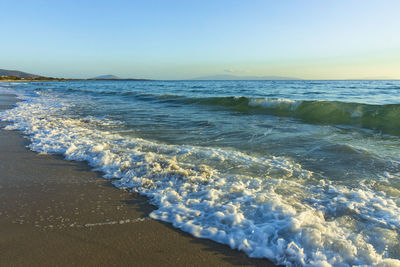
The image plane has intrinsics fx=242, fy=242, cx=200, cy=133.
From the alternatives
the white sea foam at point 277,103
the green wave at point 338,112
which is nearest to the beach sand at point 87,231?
the green wave at point 338,112

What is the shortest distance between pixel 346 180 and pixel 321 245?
76.1 inches

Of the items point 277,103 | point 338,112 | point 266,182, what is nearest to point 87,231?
point 266,182

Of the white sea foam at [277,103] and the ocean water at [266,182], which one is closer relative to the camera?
the ocean water at [266,182]

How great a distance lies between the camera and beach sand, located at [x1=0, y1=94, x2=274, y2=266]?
2.12 metres

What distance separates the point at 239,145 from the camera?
579 cm

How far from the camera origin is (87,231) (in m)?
2.47

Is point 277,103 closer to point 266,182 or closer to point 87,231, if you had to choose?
point 266,182

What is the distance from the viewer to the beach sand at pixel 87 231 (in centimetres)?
212

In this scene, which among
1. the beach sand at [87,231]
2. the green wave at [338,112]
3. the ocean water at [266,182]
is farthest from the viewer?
the green wave at [338,112]

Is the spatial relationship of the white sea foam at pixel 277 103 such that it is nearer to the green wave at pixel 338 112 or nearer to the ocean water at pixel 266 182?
the green wave at pixel 338 112

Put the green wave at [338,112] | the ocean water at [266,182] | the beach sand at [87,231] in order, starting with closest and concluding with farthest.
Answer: the beach sand at [87,231] < the ocean water at [266,182] < the green wave at [338,112]

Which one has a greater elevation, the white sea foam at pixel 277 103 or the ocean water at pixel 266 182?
the white sea foam at pixel 277 103

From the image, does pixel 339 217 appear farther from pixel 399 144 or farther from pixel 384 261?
pixel 399 144

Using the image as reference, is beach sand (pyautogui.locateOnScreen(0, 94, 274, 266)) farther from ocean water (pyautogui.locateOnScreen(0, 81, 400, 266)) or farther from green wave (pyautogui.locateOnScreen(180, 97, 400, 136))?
green wave (pyautogui.locateOnScreen(180, 97, 400, 136))
